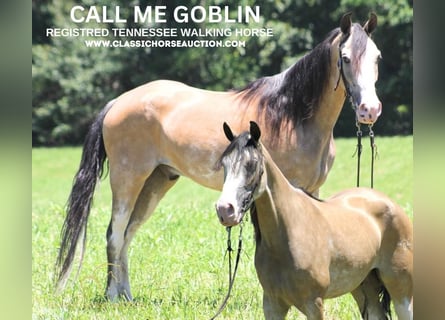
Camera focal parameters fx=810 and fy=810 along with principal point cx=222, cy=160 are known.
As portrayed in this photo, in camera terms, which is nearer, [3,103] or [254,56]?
[3,103]

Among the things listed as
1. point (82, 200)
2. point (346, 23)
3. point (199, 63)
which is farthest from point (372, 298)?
point (199, 63)

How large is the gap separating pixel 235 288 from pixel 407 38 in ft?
20.7

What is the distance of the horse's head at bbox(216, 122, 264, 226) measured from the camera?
147 inches

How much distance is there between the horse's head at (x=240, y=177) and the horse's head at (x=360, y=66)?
1.02m

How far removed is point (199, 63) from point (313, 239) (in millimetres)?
4657

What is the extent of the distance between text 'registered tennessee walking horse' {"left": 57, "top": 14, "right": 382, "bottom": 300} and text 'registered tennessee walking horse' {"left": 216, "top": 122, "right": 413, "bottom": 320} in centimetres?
64

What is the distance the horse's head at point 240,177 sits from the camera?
3.72m

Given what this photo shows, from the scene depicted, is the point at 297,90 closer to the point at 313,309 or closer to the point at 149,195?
the point at 149,195

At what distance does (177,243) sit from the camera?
6.68 metres

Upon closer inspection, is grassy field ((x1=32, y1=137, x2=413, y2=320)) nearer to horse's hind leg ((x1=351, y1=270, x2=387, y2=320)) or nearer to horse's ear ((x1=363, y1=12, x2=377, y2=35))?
horse's hind leg ((x1=351, y1=270, x2=387, y2=320))

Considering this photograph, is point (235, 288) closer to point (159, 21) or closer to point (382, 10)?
point (159, 21)

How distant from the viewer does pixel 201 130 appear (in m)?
5.61

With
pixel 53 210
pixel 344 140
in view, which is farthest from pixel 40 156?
pixel 344 140

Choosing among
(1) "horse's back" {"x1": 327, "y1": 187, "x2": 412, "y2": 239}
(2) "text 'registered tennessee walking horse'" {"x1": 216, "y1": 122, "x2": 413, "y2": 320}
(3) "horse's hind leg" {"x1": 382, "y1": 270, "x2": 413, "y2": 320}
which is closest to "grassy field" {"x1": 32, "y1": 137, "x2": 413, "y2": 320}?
(3) "horse's hind leg" {"x1": 382, "y1": 270, "x2": 413, "y2": 320}
